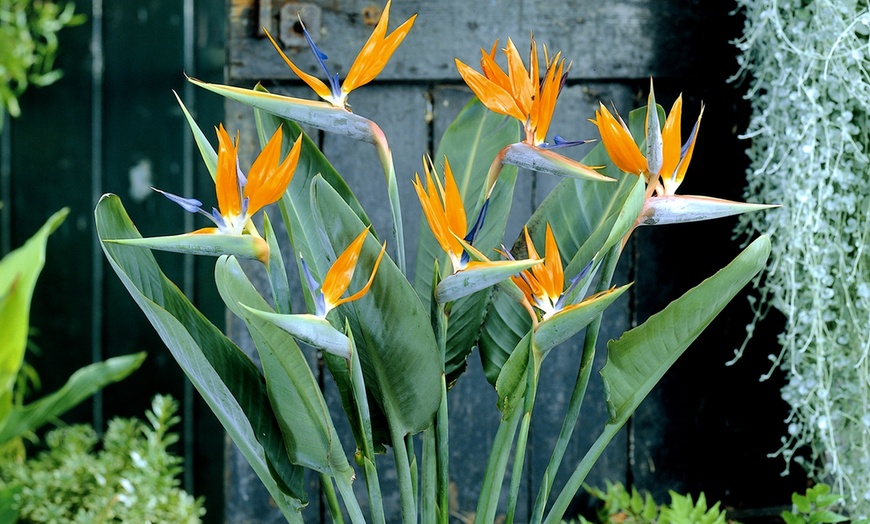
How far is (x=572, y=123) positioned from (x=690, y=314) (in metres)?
0.49

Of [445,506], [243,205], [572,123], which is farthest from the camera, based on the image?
[572,123]

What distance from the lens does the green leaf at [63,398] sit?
46.4 inches

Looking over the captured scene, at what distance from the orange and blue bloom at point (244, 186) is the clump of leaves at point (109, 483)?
676 mm

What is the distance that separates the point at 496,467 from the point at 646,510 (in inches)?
14.5

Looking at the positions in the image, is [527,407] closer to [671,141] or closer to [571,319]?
[571,319]

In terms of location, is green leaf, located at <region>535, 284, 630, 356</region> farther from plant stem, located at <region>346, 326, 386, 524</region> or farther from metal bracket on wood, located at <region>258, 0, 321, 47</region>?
metal bracket on wood, located at <region>258, 0, 321, 47</region>

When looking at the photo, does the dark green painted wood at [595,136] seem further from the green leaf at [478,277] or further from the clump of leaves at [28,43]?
the clump of leaves at [28,43]

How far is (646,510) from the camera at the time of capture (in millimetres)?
965

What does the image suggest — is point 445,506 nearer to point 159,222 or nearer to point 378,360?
point 378,360

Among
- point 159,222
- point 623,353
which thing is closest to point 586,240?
point 623,353

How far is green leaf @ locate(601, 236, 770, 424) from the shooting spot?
1.99 feet

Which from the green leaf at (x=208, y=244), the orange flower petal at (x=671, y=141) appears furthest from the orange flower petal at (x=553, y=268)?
the green leaf at (x=208, y=244)

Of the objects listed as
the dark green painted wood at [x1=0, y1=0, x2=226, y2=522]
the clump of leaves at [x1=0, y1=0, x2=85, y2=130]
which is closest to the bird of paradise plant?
the dark green painted wood at [x1=0, y1=0, x2=226, y2=522]

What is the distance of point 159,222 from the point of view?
4.91 feet
